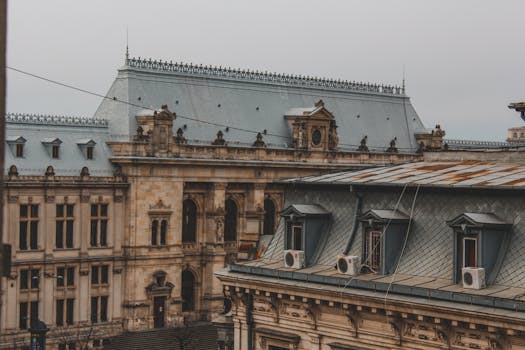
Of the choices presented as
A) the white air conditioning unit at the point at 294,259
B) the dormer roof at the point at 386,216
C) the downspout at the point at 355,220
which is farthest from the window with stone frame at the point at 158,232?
the dormer roof at the point at 386,216

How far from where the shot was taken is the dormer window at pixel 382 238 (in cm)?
3033

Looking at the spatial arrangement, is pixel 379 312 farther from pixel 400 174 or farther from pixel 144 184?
pixel 144 184

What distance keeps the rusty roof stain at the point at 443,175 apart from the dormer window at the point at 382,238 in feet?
3.92

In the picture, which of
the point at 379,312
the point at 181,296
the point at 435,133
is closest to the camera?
the point at 379,312

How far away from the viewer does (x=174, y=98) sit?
9306 centimetres

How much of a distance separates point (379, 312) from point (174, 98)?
65.8 meters

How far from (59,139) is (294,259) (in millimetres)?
53473

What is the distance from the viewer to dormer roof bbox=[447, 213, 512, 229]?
27.4 metres

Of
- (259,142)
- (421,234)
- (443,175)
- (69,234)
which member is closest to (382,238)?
(421,234)

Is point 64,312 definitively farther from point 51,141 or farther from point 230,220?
point 230,220

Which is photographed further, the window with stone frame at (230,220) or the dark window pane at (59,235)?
the window with stone frame at (230,220)

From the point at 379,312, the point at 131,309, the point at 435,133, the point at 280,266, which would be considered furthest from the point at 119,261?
the point at 379,312

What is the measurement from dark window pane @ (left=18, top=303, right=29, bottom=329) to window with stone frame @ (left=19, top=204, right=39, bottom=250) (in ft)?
14.2

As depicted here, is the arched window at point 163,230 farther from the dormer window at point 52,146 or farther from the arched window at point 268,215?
the arched window at point 268,215
